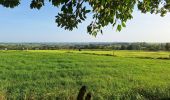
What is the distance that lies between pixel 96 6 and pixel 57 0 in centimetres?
171

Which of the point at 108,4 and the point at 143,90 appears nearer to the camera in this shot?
the point at 108,4

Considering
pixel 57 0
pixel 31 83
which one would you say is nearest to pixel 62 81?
pixel 31 83

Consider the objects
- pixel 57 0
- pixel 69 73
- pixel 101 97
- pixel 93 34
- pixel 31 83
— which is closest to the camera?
pixel 57 0

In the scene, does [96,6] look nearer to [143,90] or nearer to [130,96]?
[130,96]

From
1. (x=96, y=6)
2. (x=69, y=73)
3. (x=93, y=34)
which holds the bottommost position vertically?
(x=69, y=73)

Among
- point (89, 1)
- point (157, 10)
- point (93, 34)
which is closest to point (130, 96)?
point (157, 10)

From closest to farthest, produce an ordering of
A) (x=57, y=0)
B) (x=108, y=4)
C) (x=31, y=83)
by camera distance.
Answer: (x=57, y=0) < (x=108, y=4) < (x=31, y=83)

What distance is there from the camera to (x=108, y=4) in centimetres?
804

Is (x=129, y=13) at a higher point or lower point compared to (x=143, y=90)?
higher

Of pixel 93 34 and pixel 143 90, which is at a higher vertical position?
pixel 93 34

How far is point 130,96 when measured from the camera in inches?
594

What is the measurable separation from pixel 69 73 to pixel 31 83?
23.5 feet

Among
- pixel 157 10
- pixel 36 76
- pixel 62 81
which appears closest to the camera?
A: pixel 157 10

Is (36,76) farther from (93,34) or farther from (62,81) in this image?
(93,34)
